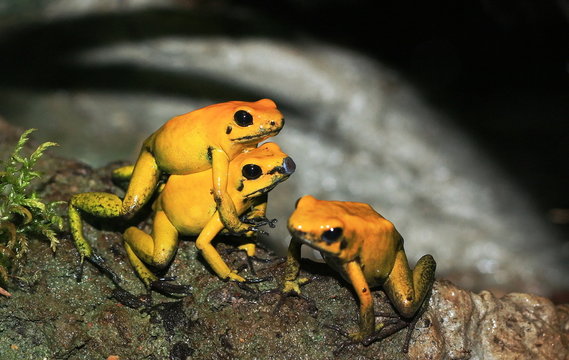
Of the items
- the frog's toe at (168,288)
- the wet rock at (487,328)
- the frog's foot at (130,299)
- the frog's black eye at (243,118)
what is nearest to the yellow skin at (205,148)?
the frog's black eye at (243,118)

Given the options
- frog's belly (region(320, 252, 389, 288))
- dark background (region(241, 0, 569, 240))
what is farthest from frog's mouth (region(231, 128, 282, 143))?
dark background (region(241, 0, 569, 240))

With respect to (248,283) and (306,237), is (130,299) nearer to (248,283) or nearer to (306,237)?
(248,283)

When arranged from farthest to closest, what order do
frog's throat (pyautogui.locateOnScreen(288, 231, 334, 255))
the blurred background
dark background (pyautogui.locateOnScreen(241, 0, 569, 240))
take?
the blurred background
dark background (pyautogui.locateOnScreen(241, 0, 569, 240))
frog's throat (pyautogui.locateOnScreen(288, 231, 334, 255))

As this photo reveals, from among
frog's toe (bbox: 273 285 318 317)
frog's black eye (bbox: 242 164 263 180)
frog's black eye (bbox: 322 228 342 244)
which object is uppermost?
frog's black eye (bbox: 242 164 263 180)

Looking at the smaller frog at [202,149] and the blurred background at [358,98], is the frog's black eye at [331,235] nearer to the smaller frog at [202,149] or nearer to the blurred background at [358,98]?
the smaller frog at [202,149]

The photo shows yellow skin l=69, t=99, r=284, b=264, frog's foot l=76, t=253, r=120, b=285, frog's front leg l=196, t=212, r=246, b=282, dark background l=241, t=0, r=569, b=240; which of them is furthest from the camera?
dark background l=241, t=0, r=569, b=240

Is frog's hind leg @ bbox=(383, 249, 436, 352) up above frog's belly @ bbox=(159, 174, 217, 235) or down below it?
above

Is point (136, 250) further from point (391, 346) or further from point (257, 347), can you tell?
point (391, 346)

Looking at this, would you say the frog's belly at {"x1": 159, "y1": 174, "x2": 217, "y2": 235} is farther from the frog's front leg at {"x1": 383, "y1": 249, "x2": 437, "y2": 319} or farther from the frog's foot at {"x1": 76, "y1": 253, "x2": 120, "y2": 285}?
the frog's front leg at {"x1": 383, "y1": 249, "x2": 437, "y2": 319}
